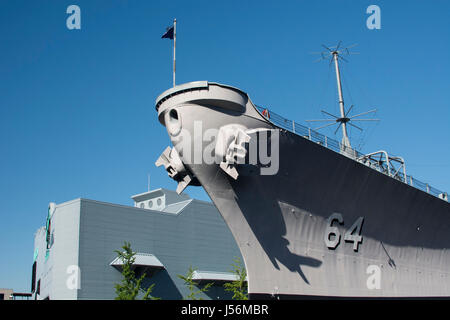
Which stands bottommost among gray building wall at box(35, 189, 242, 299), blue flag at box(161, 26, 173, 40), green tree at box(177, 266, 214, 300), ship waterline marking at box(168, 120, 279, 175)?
green tree at box(177, 266, 214, 300)

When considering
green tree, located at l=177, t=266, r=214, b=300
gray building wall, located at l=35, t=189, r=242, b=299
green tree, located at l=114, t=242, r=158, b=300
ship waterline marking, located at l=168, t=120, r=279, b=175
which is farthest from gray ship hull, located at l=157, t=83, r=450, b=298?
gray building wall, located at l=35, t=189, r=242, b=299

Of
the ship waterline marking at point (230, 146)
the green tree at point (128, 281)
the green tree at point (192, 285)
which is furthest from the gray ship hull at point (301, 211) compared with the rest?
the green tree at point (192, 285)

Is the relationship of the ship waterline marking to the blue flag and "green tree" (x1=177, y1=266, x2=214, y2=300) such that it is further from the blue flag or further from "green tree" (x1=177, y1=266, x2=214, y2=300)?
"green tree" (x1=177, y1=266, x2=214, y2=300)

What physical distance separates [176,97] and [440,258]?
15163 millimetres

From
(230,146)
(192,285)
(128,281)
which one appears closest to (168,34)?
(230,146)

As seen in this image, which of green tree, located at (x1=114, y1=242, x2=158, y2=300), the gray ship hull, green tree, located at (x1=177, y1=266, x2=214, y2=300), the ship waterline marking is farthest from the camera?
green tree, located at (x1=177, y1=266, x2=214, y2=300)

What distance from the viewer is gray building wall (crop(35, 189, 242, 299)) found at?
3030cm

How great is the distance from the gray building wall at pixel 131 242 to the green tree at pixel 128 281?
3.25 ft

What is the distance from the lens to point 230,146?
14.9 meters

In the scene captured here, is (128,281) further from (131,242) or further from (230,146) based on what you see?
(230,146)

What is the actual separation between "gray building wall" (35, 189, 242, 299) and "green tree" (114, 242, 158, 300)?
0.99 metres

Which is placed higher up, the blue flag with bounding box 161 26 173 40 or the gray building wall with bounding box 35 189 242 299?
the blue flag with bounding box 161 26 173 40

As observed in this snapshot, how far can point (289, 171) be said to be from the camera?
53.9 feet
